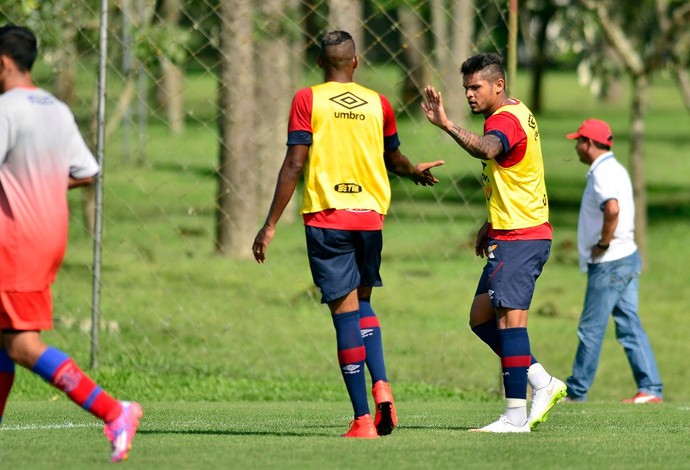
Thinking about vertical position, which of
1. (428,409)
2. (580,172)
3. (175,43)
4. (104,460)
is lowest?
(580,172)

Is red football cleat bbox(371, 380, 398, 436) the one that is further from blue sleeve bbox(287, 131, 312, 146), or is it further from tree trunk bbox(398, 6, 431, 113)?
tree trunk bbox(398, 6, 431, 113)

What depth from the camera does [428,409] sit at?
9.66 metres

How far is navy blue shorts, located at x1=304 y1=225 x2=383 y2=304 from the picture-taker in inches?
295

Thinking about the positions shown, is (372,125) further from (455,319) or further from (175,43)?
(455,319)

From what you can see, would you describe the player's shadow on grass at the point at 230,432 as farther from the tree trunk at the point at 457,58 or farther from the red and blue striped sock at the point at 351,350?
the tree trunk at the point at 457,58

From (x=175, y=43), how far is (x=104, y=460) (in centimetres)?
757

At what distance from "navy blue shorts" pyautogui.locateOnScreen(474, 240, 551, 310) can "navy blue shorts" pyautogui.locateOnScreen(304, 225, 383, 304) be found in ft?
2.22

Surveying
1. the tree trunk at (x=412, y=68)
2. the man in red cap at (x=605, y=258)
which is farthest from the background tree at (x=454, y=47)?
the man in red cap at (x=605, y=258)

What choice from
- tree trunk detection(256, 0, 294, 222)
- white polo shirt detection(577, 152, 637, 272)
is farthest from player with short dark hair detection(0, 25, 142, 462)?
tree trunk detection(256, 0, 294, 222)

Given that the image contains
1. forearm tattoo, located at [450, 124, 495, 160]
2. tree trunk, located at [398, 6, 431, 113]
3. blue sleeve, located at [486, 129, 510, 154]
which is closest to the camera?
forearm tattoo, located at [450, 124, 495, 160]

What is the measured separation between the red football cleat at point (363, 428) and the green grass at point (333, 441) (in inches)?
3.9

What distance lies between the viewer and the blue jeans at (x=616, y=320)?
10852mm

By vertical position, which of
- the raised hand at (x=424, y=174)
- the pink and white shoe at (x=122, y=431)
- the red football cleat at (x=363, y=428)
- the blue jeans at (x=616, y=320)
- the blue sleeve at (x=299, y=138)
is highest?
the blue sleeve at (x=299, y=138)

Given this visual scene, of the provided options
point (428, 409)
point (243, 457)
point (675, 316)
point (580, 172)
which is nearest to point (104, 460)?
point (243, 457)
